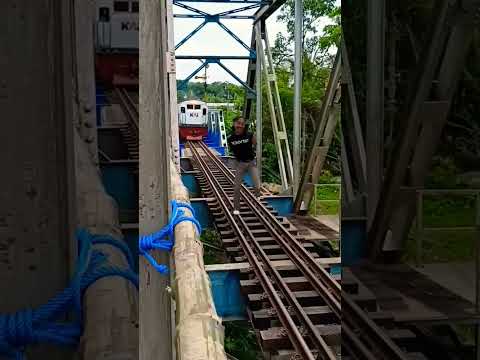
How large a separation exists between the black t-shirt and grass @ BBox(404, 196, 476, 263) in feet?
22.5

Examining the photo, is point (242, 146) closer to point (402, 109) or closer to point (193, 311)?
point (402, 109)

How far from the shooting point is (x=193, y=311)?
6.15ft

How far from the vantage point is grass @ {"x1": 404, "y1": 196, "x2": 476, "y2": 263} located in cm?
194

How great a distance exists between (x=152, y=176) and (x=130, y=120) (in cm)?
741

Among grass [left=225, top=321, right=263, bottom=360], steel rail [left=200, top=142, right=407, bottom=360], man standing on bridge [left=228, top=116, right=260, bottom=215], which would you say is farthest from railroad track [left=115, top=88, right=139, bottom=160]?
grass [left=225, top=321, right=263, bottom=360]

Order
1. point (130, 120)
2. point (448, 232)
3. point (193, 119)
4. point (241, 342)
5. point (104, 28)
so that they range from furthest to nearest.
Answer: point (193, 119)
point (104, 28)
point (130, 120)
point (241, 342)
point (448, 232)

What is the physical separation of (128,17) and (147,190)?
1193 centimetres

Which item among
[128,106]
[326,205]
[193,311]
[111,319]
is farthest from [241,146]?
[111,319]

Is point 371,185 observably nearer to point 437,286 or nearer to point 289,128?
point 437,286

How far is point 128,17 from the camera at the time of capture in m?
13.5

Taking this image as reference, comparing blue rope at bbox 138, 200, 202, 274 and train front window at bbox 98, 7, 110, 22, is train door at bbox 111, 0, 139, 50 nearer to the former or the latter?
train front window at bbox 98, 7, 110, 22

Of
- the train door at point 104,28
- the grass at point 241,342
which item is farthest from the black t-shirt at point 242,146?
Result: the train door at point 104,28

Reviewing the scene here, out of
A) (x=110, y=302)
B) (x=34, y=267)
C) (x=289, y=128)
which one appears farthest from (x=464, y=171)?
(x=289, y=128)

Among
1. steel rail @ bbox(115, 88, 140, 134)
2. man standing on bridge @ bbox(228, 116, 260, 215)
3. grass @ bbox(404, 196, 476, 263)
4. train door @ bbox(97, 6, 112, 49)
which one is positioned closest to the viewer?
grass @ bbox(404, 196, 476, 263)
